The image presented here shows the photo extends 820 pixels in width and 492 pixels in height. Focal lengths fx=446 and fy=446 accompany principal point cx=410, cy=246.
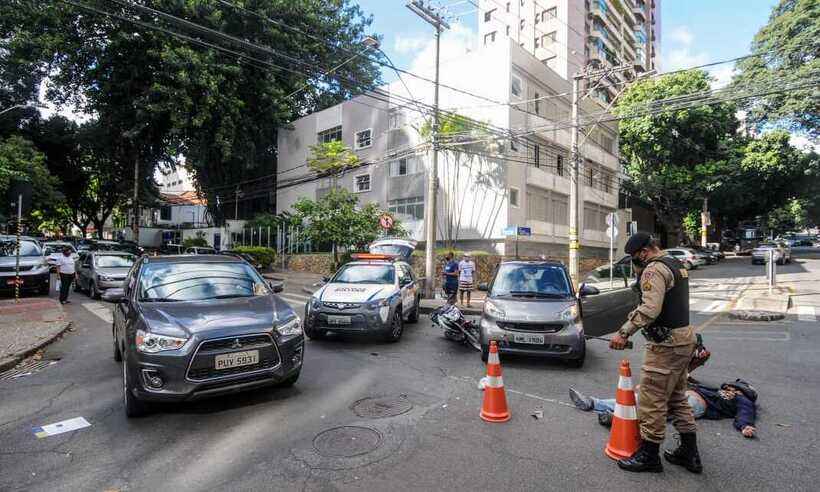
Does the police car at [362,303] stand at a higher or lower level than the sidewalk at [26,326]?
higher

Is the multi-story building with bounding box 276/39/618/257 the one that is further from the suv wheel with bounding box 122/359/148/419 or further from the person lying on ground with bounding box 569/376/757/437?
the suv wheel with bounding box 122/359/148/419

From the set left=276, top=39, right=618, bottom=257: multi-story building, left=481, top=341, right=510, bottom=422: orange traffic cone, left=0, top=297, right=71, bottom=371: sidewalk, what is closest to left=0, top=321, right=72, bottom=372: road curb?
left=0, top=297, right=71, bottom=371: sidewalk

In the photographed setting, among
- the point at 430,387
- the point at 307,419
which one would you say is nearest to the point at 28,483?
the point at 307,419

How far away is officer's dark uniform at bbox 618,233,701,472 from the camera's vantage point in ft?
11.5

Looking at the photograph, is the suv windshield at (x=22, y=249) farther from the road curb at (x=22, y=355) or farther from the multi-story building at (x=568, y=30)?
the multi-story building at (x=568, y=30)

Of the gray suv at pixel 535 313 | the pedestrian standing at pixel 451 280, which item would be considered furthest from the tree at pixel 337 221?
the gray suv at pixel 535 313

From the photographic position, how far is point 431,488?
325 centimetres

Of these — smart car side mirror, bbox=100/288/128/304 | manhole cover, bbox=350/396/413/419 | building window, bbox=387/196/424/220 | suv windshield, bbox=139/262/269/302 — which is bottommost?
manhole cover, bbox=350/396/413/419

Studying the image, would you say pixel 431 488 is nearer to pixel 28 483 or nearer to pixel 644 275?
pixel 644 275

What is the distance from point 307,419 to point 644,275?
3453 mm

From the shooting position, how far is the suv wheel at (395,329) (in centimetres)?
847

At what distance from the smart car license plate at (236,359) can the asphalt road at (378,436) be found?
0.55 meters

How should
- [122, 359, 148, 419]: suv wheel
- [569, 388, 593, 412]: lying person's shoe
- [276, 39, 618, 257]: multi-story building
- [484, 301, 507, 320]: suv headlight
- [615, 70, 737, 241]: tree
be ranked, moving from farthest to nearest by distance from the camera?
[615, 70, 737, 241]: tree < [276, 39, 618, 257]: multi-story building < [484, 301, 507, 320]: suv headlight < [569, 388, 593, 412]: lying person's shoe < [122, 359, 148, 419]: suv wheel

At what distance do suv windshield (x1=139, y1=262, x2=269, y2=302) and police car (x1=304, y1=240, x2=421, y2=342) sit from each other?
7.42ft
